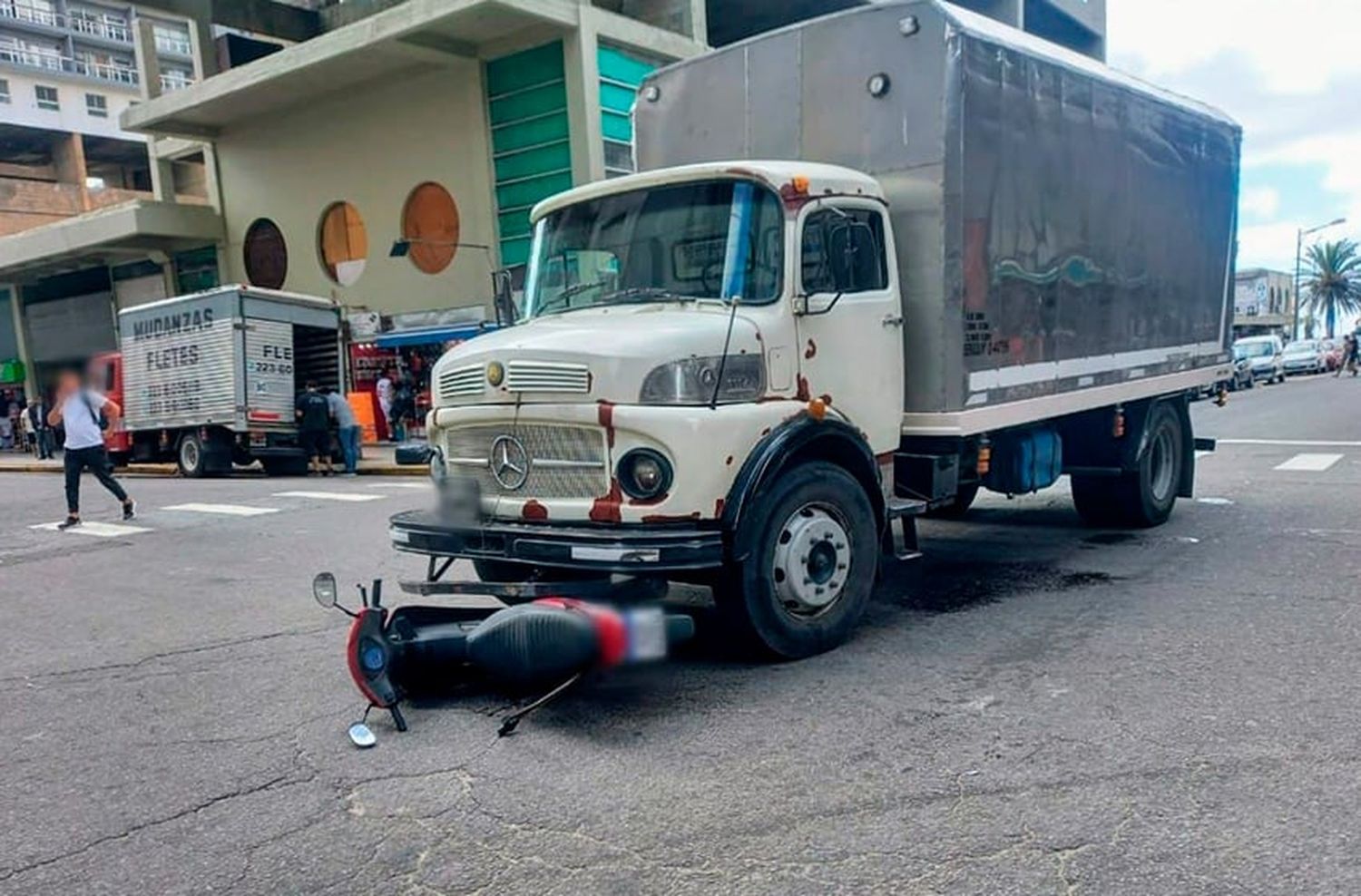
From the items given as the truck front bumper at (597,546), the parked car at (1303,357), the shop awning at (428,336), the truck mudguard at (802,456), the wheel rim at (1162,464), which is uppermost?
the shop awning at (428,336)

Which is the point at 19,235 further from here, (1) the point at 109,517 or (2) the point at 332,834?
(2) the point at 332,834

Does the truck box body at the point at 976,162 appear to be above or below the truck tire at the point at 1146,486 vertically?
above

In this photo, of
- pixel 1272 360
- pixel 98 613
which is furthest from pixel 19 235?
pixel 1272 360

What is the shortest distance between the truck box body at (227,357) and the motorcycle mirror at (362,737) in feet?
50.5

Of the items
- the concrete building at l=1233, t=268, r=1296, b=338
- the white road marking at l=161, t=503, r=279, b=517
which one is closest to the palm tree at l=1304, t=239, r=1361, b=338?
the concrete building at l=1233, t=268, r=1296, b=338

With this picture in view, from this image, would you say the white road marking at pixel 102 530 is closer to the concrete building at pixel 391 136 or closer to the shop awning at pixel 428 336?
the concrete building at pixel 391 136

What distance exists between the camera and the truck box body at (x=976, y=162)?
597 cm

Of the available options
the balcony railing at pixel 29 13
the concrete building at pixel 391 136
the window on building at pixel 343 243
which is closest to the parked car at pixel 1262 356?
the concrete building at pixel 391 136

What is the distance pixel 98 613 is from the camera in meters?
7.34

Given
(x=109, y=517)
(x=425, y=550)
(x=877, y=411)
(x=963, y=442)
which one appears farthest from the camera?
(x=109, y=517)

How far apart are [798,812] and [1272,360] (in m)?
38.6

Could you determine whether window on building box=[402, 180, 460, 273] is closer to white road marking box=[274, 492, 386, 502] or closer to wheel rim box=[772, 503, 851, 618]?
white road marking box=[274, 492, 386, 502]

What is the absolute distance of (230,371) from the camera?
18.2 m

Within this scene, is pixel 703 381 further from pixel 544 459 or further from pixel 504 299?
pixel 504 299
